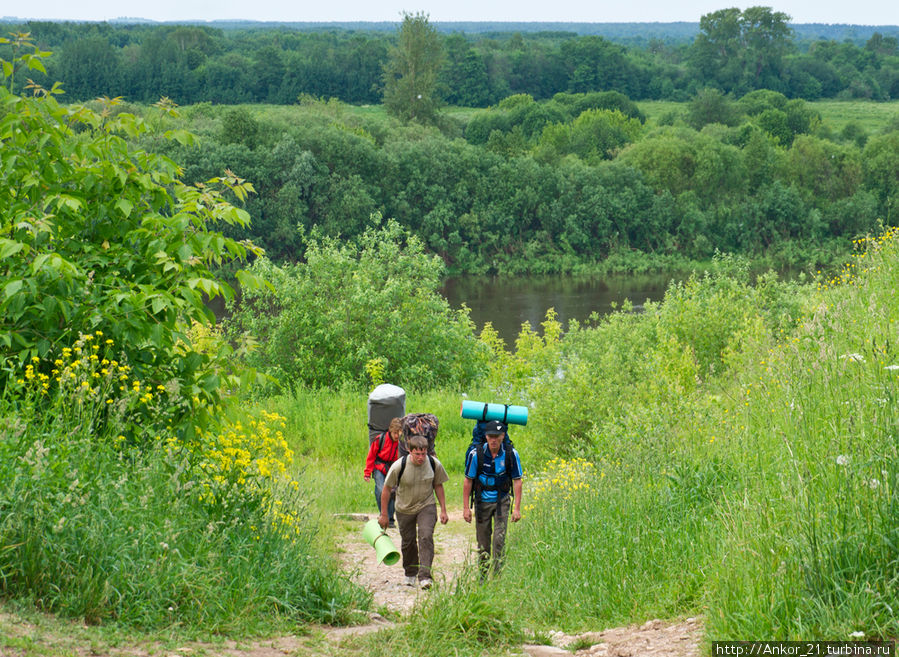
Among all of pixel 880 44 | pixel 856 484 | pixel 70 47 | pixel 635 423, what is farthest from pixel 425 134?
pixel 880 44

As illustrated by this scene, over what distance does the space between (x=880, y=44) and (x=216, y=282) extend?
212667 millimetres

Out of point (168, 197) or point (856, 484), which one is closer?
point (856, 484)

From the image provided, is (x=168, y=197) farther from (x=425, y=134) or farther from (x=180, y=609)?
(x=425, y=134)

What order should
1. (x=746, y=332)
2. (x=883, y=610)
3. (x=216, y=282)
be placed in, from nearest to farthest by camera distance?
(x=883, y=610)
(x=216, y=282)
(x=746, y=332)

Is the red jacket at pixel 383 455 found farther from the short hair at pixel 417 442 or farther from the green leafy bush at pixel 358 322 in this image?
the green leafy bush at pixel 358 322

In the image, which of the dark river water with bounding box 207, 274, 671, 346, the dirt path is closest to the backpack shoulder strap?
the dirt path

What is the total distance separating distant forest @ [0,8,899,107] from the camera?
5157 inches

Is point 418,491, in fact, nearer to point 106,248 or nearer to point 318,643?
point 318,643

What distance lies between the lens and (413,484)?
7617 mm

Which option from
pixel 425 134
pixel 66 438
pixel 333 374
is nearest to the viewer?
pixel 66 438

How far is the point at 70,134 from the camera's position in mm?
6930

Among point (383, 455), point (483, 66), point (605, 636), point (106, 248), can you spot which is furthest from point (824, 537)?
point (483, 66)

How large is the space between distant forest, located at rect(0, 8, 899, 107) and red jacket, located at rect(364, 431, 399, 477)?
12404cm

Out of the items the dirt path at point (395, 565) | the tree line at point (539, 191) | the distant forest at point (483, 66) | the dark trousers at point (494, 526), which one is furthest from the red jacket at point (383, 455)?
the distant forest at point (483, 66)
